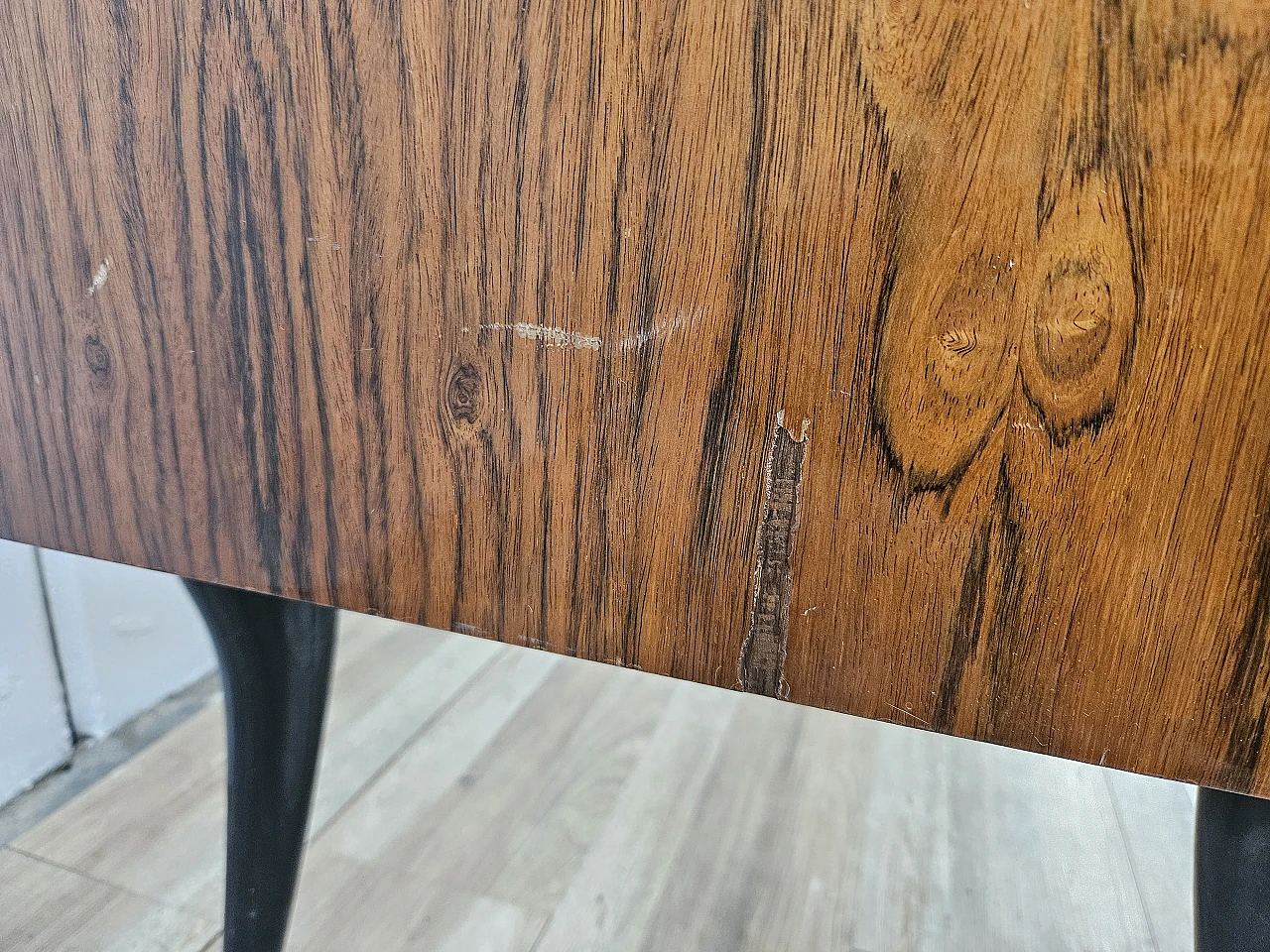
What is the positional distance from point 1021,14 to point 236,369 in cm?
20

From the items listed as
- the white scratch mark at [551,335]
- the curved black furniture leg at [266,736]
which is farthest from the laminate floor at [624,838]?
the white scratch mark at [551,335]

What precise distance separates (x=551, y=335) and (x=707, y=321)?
0.04m

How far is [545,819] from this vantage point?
2.17ft

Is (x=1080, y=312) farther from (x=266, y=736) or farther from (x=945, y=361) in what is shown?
(x=266, y=736)

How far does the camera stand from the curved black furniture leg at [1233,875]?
233mm

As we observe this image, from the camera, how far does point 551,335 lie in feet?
0.68

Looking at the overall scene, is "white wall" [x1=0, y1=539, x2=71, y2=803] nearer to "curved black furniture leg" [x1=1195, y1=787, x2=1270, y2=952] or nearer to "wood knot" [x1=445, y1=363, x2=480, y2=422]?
"wood knot" [x1=445, y1=363, x2=480, y2=422]

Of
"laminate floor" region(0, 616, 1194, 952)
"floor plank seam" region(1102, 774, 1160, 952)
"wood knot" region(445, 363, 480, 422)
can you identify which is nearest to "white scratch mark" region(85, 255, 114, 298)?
"wood knot" region(445, 363, 480, 422)

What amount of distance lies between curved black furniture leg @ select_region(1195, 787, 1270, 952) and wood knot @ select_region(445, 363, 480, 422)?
0.22 meters

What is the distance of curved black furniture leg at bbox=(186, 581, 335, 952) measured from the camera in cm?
35

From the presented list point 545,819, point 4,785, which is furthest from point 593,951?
point 4,785

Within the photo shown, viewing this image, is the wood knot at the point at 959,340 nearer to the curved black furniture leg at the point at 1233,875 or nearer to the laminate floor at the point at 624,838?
the curved black furniture leg at the point at 1233,875

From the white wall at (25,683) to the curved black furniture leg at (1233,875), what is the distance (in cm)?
70

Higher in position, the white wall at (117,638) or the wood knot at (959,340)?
the wood knot at (959,340)
